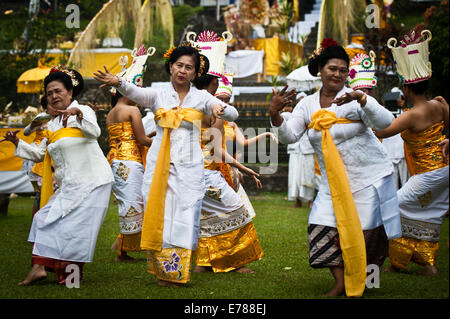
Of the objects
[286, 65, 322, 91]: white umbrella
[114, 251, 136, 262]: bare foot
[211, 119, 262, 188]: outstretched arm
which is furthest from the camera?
[286, 65, 322, 91]: white umbrella

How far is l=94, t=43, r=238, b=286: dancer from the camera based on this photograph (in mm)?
5227

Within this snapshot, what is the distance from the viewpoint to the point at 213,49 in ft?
22.0

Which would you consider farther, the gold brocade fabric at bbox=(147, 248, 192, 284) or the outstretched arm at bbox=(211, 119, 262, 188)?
the outstretched arm at bbox=(211, 119, 262, 188)

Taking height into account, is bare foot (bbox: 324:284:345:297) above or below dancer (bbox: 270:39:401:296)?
below

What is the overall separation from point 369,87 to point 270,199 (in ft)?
17.7

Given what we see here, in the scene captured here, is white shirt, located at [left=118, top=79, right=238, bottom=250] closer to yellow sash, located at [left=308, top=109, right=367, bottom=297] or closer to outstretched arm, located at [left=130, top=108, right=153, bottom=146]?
yellow sash, located at [left=308, top=109, right=367, bottom=297]

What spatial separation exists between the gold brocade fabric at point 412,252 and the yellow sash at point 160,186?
222 centimetres

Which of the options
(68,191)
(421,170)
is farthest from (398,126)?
(68,191)

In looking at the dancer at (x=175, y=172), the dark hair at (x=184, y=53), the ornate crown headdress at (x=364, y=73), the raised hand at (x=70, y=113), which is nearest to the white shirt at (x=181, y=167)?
the dancer at (x=175, y=172)

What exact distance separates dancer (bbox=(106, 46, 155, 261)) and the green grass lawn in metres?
0.25

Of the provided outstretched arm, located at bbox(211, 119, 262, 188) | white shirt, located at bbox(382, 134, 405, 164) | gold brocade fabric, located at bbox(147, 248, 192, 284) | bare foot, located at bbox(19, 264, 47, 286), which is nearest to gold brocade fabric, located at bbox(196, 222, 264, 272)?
outstretched arm, located at bbox(211, 119, 262, 188)

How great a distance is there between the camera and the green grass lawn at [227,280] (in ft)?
16.6

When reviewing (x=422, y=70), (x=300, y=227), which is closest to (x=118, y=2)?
(x=300, y=227)

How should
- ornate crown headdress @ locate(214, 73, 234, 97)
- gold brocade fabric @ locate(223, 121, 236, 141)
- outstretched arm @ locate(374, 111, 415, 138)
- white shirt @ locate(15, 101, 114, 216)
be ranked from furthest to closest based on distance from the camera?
ornate crown headdress @ locate(214, 73, 234, 97) < gold brocade fabric @ locate(223, 121, 236, 141) < outstretched arm @ locate(374, 111, 415, 138) < white shirt @ locate(15, 101, 114, 216)
